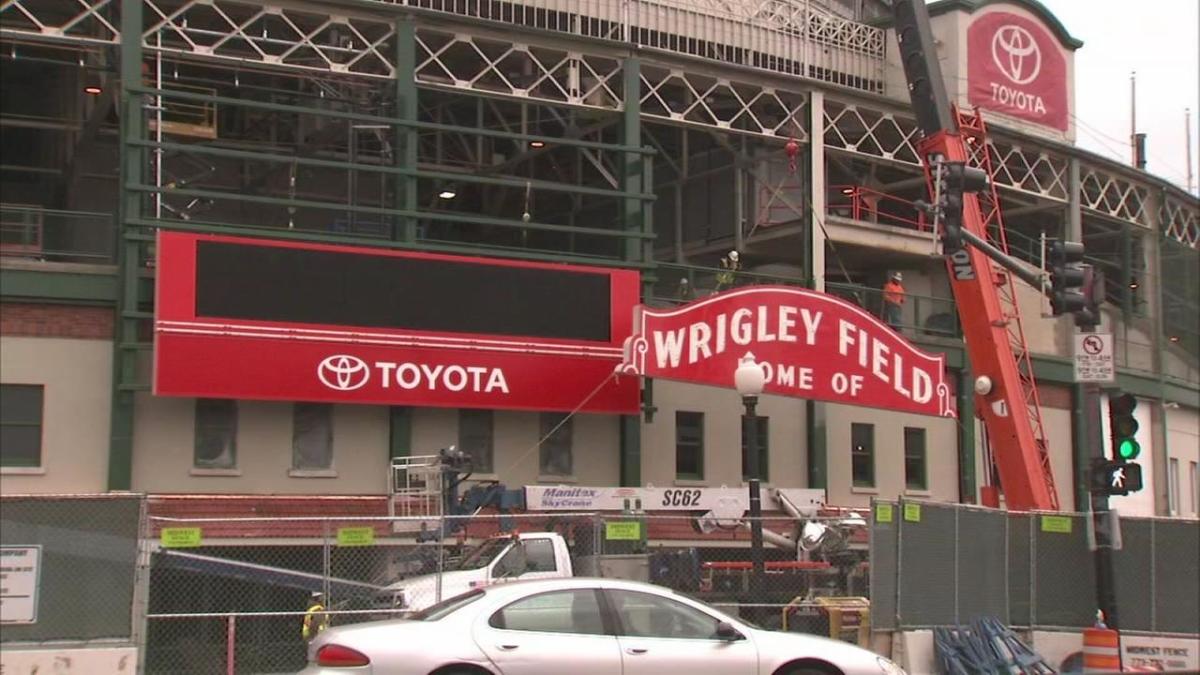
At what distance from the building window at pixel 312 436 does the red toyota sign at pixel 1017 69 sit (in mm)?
16927

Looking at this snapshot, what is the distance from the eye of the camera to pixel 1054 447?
115 ft

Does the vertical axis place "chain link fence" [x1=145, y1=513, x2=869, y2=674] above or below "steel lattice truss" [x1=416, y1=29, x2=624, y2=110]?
below

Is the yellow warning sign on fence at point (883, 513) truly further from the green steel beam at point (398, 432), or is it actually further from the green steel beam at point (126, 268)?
the green steel beam at point (126, 268)

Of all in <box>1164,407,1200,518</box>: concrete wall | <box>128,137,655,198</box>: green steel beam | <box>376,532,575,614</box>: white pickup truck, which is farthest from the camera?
<box>1164,407,1200,518</box>: concrete wall

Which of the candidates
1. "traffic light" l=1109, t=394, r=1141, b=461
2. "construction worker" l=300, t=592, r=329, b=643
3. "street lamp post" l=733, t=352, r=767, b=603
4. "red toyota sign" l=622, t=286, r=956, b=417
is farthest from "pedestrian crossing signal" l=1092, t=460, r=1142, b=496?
"construction worker" l=300, t=592, r=329, b=643

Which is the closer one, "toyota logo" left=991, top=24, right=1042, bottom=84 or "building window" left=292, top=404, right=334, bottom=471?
"building window" left=292, top=404, right=334, bottom=471

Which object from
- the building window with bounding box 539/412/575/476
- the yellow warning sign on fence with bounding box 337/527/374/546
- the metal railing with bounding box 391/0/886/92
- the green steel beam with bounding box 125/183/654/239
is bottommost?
the yellow warning sign on fence with bounding box 337/527/374/546

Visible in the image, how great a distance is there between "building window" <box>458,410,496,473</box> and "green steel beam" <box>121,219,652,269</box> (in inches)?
116

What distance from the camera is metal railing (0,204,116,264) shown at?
24.2 meters

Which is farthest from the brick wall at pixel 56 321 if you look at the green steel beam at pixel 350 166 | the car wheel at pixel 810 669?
the car wheel at pixel 810 669

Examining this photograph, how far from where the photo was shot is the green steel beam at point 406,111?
2578 centimetres

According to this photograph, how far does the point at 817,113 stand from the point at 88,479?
53.4ft

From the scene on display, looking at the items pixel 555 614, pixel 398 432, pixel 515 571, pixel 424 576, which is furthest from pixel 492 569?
pixel 398 432

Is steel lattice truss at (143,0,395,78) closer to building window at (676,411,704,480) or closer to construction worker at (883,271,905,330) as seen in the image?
building window at (676,411,704,480)
